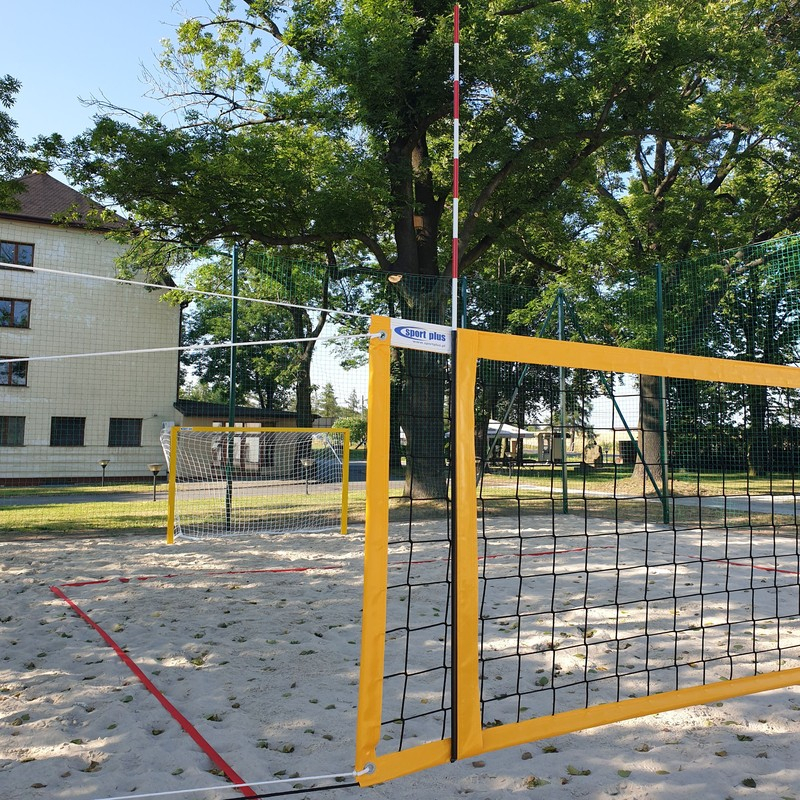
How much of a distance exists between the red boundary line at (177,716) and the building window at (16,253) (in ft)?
51.4

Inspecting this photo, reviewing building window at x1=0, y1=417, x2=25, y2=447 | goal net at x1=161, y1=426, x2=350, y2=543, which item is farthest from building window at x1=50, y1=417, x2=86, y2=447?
goal net at x1=161, y1=426, x2=350, y2=543

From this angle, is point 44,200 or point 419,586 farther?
point 44,200

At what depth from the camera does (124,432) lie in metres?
11.9

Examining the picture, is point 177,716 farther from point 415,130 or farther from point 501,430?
point 415,130

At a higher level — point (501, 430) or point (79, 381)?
point (79, 381)

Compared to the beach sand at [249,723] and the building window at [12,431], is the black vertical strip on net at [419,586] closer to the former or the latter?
the beach sand at [249,723]

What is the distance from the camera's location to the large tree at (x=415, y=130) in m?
10.1

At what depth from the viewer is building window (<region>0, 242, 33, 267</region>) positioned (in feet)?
56.4

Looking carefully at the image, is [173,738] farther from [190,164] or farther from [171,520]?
[190,164]

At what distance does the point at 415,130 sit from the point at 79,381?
7213 millimetres

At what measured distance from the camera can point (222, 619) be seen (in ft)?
14.2

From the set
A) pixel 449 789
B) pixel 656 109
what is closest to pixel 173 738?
pixel 449 789

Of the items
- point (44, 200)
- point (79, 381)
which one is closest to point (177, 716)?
point (79, 381)

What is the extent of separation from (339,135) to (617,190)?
30.5ft
